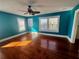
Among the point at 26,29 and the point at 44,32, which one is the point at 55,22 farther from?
the point at 26,29

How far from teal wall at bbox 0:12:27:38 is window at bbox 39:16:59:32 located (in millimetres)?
2758

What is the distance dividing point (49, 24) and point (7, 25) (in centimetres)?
382

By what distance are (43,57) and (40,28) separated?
4561 millimetres

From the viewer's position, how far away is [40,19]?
6613 mm

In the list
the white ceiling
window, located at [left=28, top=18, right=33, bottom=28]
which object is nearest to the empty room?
the white ceiling

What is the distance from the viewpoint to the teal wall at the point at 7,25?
4.28 m

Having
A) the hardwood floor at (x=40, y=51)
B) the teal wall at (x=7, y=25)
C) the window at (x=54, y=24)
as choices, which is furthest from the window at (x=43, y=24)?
the hardwood floor at (x=40, y=51)

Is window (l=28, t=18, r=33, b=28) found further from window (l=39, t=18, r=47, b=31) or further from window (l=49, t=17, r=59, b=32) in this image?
window (l=49, t=17, r=59, b=32)

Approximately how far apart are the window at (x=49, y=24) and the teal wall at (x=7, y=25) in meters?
2.76

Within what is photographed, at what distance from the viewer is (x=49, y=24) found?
6.04 m

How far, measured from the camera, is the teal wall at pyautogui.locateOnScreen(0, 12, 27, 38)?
4.28 m

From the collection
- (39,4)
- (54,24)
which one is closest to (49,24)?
(54,24)

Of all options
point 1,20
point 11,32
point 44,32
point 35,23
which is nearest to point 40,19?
point 35,23

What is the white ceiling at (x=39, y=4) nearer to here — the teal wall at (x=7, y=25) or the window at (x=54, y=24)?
the teal wall at (x=7, y=25)
